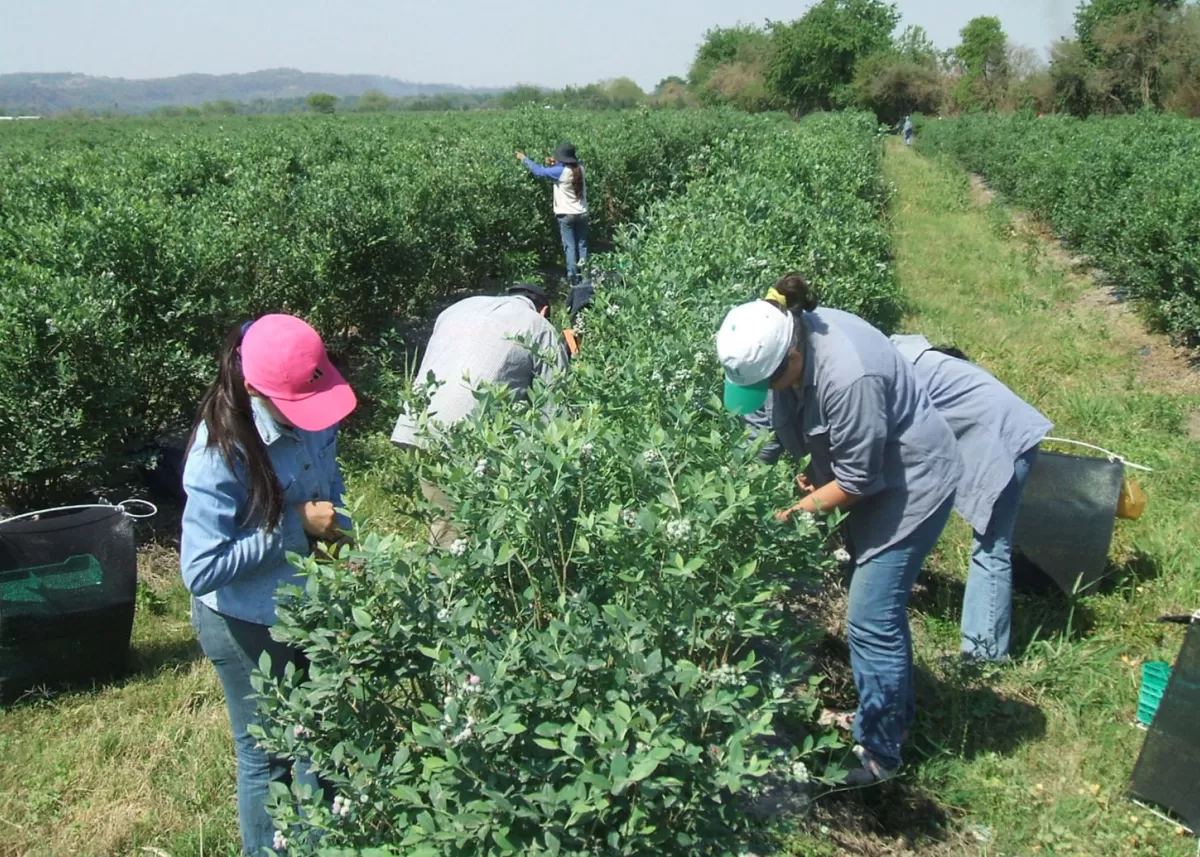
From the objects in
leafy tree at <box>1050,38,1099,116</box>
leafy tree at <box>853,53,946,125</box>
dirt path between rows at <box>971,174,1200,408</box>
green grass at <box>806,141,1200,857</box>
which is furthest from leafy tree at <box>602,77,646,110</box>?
green grass at <box>806,141,1200,857</box>

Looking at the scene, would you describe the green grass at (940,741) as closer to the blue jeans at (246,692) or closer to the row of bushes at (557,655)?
the blue jeans at (246,692)

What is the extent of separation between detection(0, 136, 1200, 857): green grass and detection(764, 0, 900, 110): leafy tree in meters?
58.6

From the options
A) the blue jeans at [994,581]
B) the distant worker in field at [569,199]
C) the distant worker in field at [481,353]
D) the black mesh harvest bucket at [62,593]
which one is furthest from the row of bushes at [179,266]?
the blue jeans at [994,581]

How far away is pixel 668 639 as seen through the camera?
1.96m

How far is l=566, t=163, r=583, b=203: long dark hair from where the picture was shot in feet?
37.8

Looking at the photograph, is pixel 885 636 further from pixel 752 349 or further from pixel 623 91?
pixel 623 91

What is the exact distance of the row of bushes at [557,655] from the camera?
1.67 metres

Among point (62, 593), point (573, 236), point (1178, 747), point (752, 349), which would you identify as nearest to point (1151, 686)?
point (1178, 747)

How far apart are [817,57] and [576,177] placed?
5373 cm

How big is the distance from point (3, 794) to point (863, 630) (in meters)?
2.90

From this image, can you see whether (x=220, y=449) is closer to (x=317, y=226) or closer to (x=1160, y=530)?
(x=1160, y=530)

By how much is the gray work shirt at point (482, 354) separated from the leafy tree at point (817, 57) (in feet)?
195

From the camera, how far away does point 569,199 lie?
38.1ft

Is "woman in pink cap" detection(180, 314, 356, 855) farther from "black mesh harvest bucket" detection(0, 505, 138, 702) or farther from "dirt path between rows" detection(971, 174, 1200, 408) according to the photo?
"dirt path between rows" detection(971, 174, 1200, 408)
